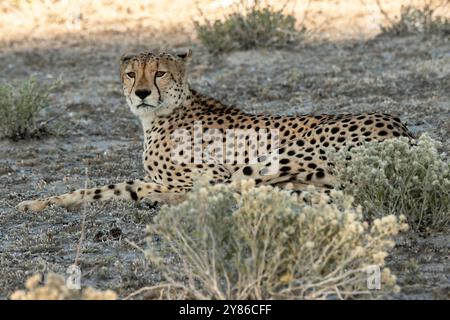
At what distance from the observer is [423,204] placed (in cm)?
513

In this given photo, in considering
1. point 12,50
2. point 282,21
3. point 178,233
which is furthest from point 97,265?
point 12,50

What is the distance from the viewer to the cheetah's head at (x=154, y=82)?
254 inches

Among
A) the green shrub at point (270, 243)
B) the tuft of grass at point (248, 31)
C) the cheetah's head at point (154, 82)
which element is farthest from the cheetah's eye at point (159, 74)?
the tuft of grass at point (248, 31)

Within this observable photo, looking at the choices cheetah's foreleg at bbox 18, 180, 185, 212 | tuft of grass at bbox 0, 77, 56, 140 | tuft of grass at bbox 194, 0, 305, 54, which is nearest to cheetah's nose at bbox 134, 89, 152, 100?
cheetah's foreleg at bbox 18, 180, 185, 212

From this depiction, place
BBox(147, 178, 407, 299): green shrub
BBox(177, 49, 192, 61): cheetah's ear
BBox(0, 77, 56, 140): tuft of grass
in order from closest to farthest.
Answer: BBox(147, 178, 407, 299): green shrub → BBox(177, 49, 192, 61): cheetah's ear → BBox(0, 77, 56, 140): tuft of grass

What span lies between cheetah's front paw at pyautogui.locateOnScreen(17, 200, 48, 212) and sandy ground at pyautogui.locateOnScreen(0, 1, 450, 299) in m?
0.07

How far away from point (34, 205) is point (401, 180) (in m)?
2.42

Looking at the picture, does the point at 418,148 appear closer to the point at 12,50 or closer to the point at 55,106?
the point at 55,106

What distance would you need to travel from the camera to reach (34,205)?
6.35 m

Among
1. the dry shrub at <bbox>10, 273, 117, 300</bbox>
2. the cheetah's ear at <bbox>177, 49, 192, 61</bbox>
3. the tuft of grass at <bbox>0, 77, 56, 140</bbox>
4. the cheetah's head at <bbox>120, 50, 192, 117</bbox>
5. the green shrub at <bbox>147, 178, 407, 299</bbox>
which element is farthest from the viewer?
the tuft of grass at <bbox>0, 77, 56, 140</bbox>

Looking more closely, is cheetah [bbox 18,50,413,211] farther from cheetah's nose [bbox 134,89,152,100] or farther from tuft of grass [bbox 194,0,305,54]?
tuft of grass [bbox 194,0,305,54]

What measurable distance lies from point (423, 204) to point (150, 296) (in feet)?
5.03

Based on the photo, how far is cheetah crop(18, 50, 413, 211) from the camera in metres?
5.99

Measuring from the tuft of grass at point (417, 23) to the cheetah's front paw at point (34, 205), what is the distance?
6.00 m
